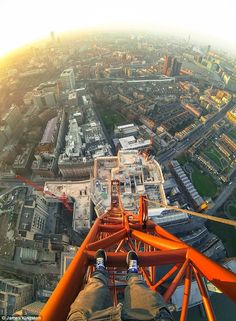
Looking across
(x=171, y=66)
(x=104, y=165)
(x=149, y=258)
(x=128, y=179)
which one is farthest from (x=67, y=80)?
(x=149, y=258)

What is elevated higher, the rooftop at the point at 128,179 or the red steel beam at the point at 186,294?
the rooftop at the point at 128,179

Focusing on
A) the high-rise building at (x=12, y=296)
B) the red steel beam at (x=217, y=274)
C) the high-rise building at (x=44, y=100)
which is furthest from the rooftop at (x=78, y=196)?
the high-rise building at (x=44, y=100)

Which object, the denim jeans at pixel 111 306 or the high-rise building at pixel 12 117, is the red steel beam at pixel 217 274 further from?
the high-rise building at pixel 12 117

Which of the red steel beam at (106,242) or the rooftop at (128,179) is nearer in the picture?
Answer: the red steel beam at (106,242)

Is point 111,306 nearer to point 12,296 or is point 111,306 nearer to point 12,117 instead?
point 12,296

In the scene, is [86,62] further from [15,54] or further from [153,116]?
[153,116]

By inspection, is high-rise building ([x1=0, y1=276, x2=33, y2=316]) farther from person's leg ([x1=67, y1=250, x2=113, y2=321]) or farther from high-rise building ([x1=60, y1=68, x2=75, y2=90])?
high-rise building ([x1=60, y1=68, x2=75, y2=90])
